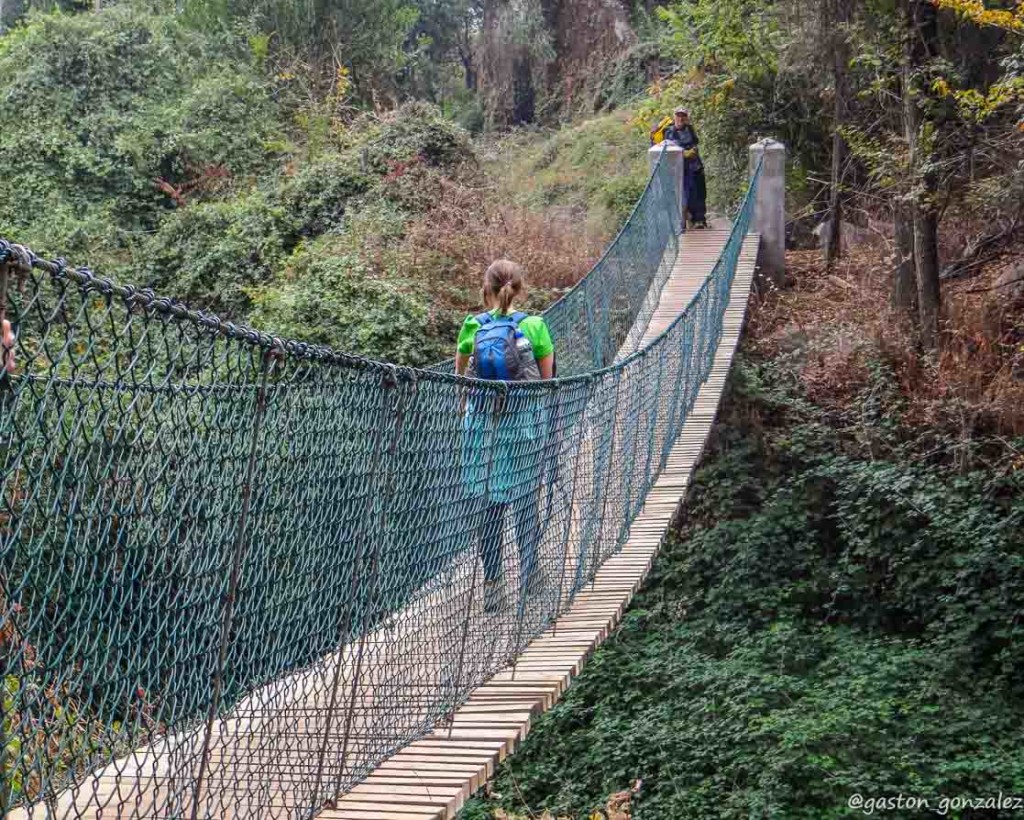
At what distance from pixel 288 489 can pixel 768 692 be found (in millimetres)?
5464

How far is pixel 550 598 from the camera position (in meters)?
4.25

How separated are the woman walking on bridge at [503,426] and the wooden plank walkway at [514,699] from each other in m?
0.24

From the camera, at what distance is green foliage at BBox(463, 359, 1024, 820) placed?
266 inches

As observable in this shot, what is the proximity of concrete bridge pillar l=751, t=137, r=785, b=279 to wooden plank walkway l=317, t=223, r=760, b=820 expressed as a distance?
4120 millimetres

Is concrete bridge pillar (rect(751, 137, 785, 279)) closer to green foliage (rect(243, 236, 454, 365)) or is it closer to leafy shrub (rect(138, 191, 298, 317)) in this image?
green foliage (rect(243, 236, 454, 365))

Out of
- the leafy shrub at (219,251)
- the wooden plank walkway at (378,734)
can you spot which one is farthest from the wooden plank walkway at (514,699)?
the leafy shrub at (219,251)

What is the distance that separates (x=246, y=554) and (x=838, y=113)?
356 inches

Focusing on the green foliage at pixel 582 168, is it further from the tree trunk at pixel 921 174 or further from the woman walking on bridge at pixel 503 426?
the woman walking on bridge at pixel 503 426

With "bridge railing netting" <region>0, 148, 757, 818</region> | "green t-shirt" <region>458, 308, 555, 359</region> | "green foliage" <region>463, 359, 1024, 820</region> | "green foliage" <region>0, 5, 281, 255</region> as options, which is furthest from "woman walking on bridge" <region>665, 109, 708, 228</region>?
"green t-shirt" <region>458, 308, 555, 359</region>

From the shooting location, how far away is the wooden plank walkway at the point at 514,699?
268cm

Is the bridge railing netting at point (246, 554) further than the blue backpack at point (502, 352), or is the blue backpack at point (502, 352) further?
the blue backpack at point (502, 352)

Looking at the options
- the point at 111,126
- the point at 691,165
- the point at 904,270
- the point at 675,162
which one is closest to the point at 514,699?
the point at 904,270

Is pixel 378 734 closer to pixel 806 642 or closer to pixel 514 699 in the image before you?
pixel 514 699

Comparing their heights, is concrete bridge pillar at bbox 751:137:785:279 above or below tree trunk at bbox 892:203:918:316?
above
